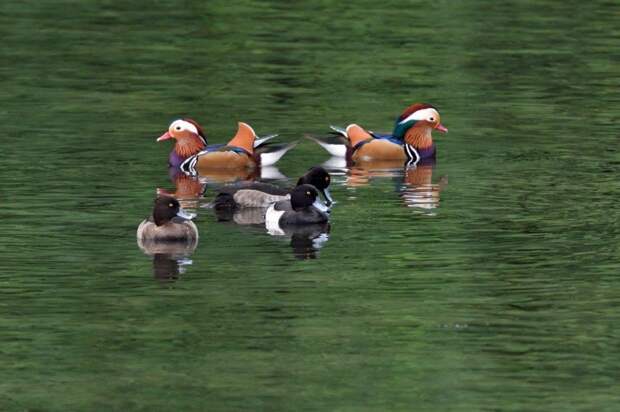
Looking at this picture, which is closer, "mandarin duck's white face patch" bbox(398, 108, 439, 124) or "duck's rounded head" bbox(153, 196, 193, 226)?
"duck's rounded head" bbox(153, 196, 193, 226)

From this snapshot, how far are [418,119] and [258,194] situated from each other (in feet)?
15.7

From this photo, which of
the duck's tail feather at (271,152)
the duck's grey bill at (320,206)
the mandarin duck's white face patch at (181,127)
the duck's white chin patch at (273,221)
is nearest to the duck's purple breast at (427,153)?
the duck's tail feather at (271,152)

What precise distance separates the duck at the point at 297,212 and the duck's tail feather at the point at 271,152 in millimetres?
3834

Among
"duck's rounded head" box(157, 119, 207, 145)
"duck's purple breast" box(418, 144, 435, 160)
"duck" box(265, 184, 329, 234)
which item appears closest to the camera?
"duck" box(265, 184, 329, 234)

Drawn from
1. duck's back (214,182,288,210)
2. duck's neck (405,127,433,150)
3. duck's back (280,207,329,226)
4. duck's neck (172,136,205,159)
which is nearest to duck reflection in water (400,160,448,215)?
duck's neck (405,127,433,150)

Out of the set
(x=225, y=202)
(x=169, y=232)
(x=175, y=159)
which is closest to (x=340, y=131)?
(x=175, y=159)

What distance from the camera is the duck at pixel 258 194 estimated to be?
73.6 feet

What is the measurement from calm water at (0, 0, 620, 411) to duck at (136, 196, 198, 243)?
0.23 m

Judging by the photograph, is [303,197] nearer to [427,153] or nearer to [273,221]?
[273,221]

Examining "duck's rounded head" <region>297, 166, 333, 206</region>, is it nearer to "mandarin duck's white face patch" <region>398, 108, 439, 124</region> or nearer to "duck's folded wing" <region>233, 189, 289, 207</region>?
"duck's folded wing" <region>233, 189, 289, 207</region>

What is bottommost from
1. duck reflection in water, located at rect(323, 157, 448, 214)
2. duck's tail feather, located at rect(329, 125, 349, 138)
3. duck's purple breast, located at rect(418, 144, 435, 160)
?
duck reflection in water, located at rect(323, 157, 448, 214)

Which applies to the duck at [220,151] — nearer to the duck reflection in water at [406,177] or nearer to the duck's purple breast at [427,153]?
the duck reflection in water at [406,177]

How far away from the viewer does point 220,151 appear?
1009 inches

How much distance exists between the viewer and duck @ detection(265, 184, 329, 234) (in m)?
21.5
